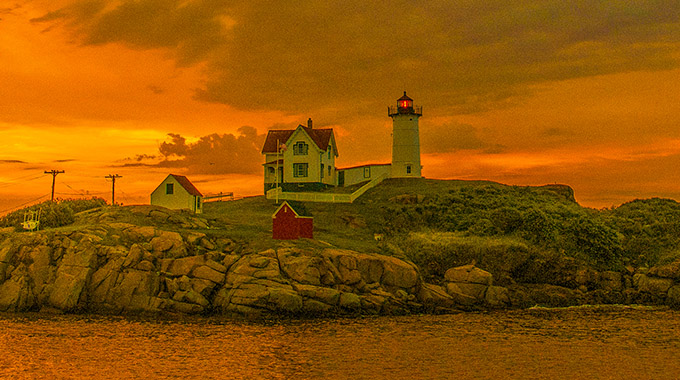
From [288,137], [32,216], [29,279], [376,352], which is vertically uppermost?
[288,137]

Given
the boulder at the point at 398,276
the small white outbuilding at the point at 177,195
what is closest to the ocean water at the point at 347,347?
the boulder at the point at 398,276

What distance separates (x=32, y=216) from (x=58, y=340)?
17708 mm

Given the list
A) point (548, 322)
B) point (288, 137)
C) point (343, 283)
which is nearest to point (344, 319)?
point (343, 283)

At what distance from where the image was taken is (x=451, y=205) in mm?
60719

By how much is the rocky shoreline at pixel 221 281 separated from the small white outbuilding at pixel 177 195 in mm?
15649

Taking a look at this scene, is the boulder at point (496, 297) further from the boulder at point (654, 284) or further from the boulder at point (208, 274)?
the boulder at point (208, 274)

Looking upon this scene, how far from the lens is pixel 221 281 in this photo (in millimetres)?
38188

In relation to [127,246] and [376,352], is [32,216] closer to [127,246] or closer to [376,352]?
[127,246]

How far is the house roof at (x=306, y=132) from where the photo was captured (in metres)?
73.3

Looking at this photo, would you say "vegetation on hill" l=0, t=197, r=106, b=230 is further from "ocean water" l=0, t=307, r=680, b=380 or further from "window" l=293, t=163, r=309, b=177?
"window" l=293, t=163, r=309, b=177

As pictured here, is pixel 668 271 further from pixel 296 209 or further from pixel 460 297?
pixel 296 209

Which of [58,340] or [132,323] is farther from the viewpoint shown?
[132,323]

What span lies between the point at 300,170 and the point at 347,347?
44.1 meters

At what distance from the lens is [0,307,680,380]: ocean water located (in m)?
26.2
